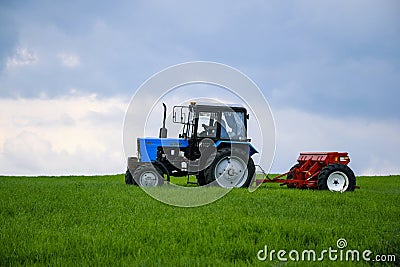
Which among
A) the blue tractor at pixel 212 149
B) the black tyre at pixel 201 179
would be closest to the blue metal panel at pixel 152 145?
the blue tractor at pixel 212 149

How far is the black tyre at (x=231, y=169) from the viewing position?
1411 centimetres

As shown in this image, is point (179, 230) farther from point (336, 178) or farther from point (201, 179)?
point (336, 178)

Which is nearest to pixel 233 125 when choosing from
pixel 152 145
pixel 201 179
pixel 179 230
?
pixel 201 179

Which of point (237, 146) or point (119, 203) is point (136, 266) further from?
point (237, 146)

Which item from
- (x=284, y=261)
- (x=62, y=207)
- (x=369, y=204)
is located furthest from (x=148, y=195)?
(x=284, y=261)

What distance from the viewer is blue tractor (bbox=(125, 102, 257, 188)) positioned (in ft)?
46.6

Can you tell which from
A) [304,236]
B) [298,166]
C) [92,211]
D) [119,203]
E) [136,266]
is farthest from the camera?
[298,166]

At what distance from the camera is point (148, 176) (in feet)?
46.7

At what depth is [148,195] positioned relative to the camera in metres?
11.4

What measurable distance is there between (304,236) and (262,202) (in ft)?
11.4

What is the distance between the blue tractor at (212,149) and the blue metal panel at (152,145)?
0.15 metres

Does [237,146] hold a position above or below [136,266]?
above

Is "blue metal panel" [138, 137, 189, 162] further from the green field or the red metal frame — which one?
the green field

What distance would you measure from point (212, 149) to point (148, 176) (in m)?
2.04
